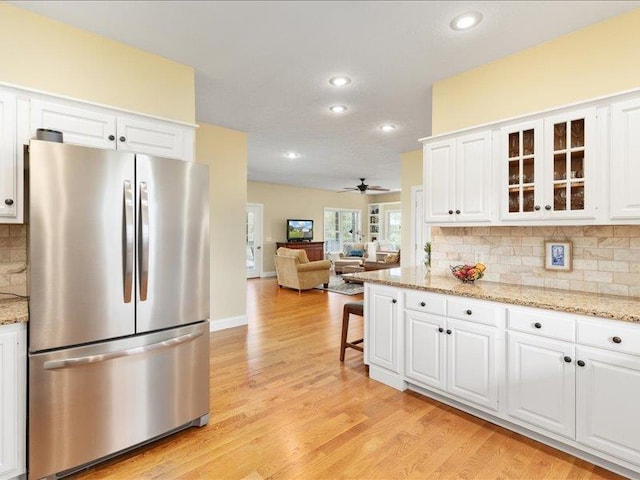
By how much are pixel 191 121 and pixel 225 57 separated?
0.58 meters

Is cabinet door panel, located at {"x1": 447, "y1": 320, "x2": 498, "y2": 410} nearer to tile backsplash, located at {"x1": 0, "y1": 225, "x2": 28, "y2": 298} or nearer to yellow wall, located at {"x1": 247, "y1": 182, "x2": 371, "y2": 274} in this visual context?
tile backsplash, located at {"x1": 0, "y1": 225, "x2": 28, "y2": 298}

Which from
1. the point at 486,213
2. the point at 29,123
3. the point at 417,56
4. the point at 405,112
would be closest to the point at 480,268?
the point at 486,213

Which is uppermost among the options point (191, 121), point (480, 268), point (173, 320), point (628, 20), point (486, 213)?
point (628, 20)

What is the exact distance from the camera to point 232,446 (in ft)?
7.14

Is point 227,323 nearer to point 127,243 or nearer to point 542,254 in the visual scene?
point 127,243

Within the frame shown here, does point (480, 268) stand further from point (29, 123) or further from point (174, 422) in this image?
point (29, 123)

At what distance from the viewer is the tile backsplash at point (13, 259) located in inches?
85.7

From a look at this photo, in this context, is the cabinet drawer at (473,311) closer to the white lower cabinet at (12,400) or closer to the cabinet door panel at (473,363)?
the cabinet door panel at (473,363)

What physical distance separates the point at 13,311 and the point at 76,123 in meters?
1.17

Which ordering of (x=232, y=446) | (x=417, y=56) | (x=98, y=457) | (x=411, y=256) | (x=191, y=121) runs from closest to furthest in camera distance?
(x=98, y=457) < (x=232, y=446) < (x=417, y=56) < (x=191, y=121) < (x=411, y=256)

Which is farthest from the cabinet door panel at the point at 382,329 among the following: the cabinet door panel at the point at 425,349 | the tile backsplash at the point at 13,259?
the tile backsplash at the point at 13,259

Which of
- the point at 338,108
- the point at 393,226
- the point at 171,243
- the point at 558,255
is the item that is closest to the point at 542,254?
the point at 558,255

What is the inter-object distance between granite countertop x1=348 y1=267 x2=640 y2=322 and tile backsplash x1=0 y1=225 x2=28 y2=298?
250cm

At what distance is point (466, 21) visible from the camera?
2.24 meters
